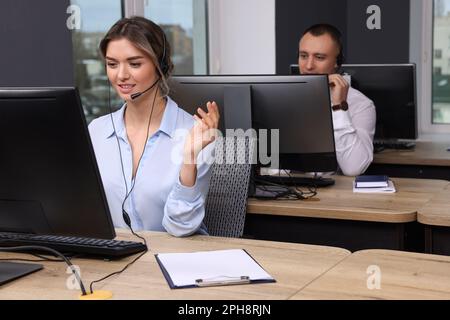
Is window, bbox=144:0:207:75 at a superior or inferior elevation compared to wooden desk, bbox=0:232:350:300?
superior

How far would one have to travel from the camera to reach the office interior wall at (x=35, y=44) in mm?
3244

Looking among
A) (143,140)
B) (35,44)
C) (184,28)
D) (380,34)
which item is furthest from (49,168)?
(380,34)

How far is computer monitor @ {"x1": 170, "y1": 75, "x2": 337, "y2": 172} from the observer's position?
9.07 feet

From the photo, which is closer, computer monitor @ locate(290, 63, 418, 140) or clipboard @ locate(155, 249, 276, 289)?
clipboard @ locate(155, 249, 276, 289)

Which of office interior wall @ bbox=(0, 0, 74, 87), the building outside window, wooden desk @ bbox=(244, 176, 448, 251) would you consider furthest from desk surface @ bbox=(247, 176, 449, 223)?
office interior wall @ bbox=(0, 0, 74, 87)

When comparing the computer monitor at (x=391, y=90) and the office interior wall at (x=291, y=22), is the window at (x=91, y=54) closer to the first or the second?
the computer monitor at (x=391, y=90)

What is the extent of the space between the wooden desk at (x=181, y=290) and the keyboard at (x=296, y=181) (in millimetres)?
1000

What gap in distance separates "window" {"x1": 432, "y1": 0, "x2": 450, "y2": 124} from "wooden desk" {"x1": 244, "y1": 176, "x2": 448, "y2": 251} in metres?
2.77

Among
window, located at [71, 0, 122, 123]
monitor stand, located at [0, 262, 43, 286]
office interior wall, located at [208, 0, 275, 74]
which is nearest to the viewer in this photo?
monitor stand, located at [0, 262, 43, 286]

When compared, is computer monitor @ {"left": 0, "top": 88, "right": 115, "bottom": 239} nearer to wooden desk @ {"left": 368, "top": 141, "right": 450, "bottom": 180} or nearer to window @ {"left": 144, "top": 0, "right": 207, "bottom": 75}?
wooden desk @ {"left": 368, "top": 141, "right": 450, "bottom": 180}

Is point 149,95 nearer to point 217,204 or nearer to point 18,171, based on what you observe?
point 217,204

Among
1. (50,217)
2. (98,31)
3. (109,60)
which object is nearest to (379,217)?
(109,60)

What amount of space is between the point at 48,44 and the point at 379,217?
5.81 feet

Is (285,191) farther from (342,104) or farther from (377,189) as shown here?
(342,104)
